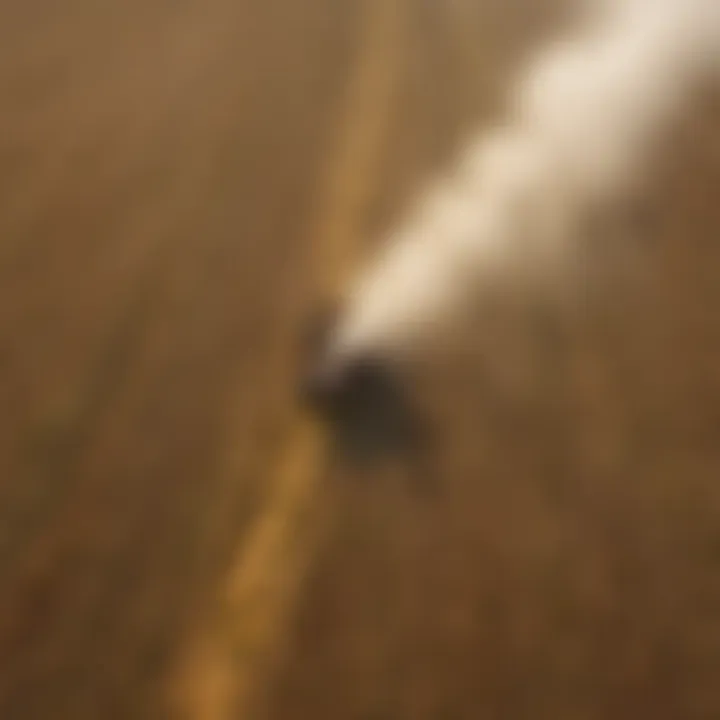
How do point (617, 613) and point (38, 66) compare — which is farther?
point (38, 66)

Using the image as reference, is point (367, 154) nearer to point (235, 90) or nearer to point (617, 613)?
point (235, 90)

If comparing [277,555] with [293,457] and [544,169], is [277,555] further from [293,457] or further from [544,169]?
[544,169]

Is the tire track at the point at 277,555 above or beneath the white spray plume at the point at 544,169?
beneath

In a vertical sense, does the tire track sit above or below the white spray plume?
below

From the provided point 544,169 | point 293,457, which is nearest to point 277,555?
point 293,457

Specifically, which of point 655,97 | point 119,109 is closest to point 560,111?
point 655,97
